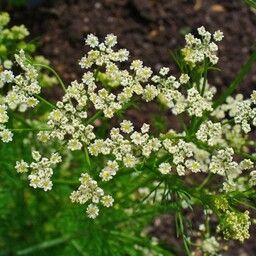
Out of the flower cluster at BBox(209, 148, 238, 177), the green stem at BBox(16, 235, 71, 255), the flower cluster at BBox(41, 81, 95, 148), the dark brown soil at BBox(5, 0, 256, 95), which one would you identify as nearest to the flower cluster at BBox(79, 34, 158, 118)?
the flower cluster at BBox(41, 81, 95, 148)

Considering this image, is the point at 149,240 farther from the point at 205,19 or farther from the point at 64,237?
the point at 205,19

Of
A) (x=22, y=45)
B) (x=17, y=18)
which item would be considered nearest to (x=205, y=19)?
(x=17, y=18)

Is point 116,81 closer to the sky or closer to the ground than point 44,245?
closer to the sky

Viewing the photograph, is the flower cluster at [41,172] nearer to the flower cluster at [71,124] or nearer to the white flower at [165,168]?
the flower cluster at [71,124]

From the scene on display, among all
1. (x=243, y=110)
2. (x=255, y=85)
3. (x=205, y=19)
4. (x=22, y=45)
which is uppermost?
(x=205, y=19)

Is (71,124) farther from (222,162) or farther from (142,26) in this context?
(142,26)

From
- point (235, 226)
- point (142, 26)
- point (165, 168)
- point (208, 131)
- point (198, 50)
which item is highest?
point (142, 26)

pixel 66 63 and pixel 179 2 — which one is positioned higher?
pixel 179 2

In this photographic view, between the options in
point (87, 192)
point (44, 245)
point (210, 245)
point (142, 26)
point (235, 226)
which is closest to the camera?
point (235, 226)

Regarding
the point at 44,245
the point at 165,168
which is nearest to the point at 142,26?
the point at 44,245

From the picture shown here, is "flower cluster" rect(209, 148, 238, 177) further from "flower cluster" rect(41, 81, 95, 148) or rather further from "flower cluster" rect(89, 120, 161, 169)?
"flower cluster" rect(41, 81, 95, 148)

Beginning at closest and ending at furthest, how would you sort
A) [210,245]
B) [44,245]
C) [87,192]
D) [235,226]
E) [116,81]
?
1. [235,226]
2. [87,192]
3. [116,81]
4. [210,245]
5. [44,245]
